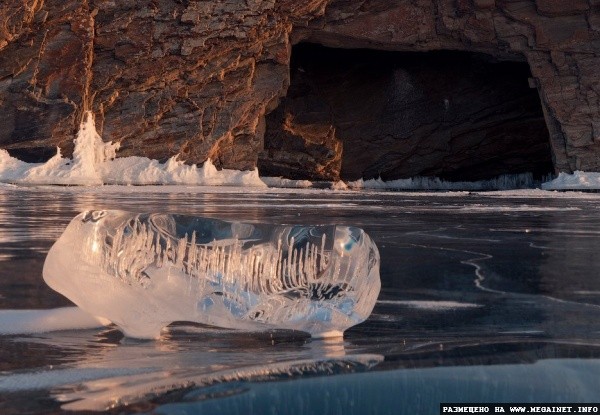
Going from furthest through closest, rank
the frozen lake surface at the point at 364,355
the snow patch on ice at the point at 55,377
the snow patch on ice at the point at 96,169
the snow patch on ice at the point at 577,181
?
the snow patch on ice at the point at 577,181 → the snow patch on ice at the point at 96,169 → the snow patch on ice at the point at 55,377 → the frozen lake surface at the point at 364,355

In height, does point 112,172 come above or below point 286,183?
above

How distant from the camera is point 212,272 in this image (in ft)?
12.5

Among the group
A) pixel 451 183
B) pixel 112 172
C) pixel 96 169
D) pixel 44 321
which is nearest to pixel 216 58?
pixel 112 172

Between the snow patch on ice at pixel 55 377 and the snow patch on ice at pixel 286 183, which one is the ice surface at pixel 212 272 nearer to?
the snow patch on ice at pixel 55 377

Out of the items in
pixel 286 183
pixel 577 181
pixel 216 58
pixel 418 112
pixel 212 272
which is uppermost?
pixel 216 58

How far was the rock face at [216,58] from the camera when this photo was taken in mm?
22688

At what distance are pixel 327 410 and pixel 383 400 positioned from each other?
18 centimetres

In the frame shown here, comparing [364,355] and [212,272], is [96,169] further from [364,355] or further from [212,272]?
[364,355]

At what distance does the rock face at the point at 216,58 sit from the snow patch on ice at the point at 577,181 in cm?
25

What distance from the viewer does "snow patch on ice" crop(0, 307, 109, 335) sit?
380 centimetres

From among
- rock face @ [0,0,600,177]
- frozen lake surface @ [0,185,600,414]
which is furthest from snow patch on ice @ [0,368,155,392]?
rock face @ [0,0,600,177]

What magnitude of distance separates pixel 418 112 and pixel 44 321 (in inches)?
1042

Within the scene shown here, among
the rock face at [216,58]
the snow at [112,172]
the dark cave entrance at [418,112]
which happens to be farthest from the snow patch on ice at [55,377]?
the dark cave entrance at [418,112]

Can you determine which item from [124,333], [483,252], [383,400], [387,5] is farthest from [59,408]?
[387,5]
